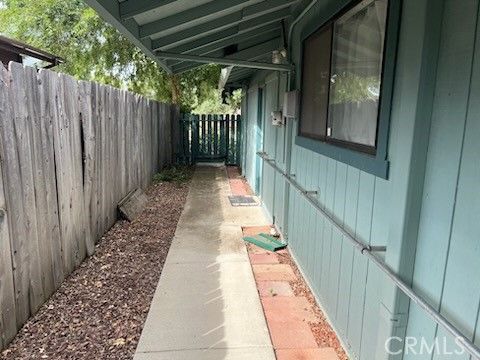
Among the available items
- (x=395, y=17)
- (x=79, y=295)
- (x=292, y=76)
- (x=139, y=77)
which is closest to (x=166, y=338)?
(x=79, y=295)

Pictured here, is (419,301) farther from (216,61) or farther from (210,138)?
(210,138)

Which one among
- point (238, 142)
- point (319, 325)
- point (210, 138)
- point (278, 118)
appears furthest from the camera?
point (210, 138)

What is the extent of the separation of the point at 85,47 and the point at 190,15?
1079cm

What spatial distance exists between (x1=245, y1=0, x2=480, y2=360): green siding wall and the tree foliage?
10997mm

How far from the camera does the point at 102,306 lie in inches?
115

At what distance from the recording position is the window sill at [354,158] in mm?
1895

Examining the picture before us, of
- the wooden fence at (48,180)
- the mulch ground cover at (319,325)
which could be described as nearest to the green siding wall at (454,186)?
the mulch ground cover at (319,325)

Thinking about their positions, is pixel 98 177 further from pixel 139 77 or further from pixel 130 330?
pixel 139 77

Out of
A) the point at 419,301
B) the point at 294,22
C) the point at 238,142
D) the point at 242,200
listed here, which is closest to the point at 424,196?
the point at 419,301

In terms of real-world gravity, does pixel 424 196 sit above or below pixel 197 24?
below

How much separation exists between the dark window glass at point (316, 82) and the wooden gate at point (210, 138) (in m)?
8.16

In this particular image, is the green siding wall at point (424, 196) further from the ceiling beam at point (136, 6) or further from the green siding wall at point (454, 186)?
the ceiling beam at point (136, 6)

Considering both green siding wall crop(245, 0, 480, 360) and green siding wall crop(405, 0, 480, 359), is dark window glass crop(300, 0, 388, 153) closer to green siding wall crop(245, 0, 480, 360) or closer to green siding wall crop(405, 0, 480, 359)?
green siding wall crop(245, 0, 480, 360)

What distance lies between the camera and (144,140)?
7160mm
